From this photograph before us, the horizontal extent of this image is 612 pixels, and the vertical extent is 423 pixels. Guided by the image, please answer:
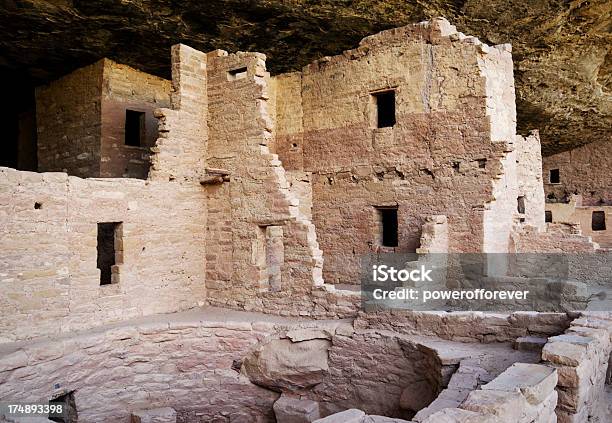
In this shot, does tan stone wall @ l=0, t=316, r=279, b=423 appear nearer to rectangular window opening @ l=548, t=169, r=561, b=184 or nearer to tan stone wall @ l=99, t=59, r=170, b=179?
tan stone wall @ l=99, t=59, r=170, b=179

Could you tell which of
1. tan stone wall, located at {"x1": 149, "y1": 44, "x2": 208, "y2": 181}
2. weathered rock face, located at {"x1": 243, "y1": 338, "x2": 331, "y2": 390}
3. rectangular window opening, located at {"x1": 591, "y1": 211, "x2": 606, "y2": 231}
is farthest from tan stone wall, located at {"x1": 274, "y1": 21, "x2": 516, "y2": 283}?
rectangular window opening, located at {"x1": 591, "y1": 211, "x2": 606, "y2": 231}

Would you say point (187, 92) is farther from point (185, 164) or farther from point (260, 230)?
point (260, 230)

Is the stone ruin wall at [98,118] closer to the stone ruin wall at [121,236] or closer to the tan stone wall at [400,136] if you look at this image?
the stone ruin wall at [121,236]

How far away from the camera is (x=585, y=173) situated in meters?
19.1

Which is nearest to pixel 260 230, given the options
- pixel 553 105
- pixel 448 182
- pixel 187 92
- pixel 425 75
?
pixel 187 92

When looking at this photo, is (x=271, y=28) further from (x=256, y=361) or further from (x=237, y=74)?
(x=256, y=361)

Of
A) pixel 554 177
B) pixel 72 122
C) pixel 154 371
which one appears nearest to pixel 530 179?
pixel 554 177

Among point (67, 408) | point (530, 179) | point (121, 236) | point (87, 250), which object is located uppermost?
point (530, 179)

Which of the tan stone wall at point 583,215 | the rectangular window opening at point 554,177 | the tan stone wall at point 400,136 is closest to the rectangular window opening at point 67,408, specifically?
the tan stone wall at point 400,136

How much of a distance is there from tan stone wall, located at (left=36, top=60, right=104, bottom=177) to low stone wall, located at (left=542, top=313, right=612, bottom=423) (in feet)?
30.0

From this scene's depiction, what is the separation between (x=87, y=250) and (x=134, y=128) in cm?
473

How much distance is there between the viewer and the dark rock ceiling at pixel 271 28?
30.4 ft

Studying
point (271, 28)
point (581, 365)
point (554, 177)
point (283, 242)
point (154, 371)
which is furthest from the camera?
point (554, 177)

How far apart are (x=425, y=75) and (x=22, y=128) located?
37.0 ft
